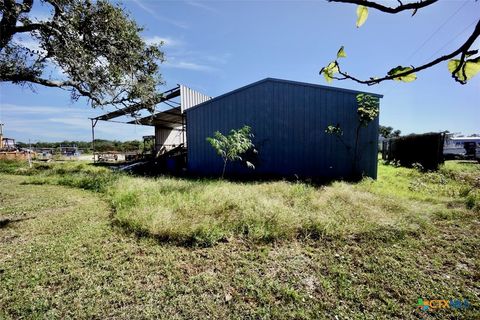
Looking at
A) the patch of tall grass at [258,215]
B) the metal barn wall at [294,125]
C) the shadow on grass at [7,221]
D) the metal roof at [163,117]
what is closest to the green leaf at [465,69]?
the patch of tall grass at [258,215]

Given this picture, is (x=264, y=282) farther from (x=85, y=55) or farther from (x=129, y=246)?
(x=85, y=55)

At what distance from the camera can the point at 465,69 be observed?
1.76ft

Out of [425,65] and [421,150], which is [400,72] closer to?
[425,65]

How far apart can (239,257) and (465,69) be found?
3.01m

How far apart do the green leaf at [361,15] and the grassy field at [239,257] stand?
234cm

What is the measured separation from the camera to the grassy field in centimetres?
228

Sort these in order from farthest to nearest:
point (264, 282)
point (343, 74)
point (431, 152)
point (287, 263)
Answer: point (431, 152) < point (287, 263) < point (264, 282) < point (343, 74)

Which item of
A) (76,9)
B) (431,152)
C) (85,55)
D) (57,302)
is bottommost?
(57,302)

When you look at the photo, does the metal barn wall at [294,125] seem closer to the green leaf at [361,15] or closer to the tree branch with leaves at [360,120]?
the tree branch with leaves at [360,120]

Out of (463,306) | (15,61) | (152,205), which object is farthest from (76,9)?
(463,306)

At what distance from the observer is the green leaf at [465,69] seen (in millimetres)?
514

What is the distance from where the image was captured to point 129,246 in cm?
342

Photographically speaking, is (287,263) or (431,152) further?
(431,152)

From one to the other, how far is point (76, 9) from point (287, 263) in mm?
7464
